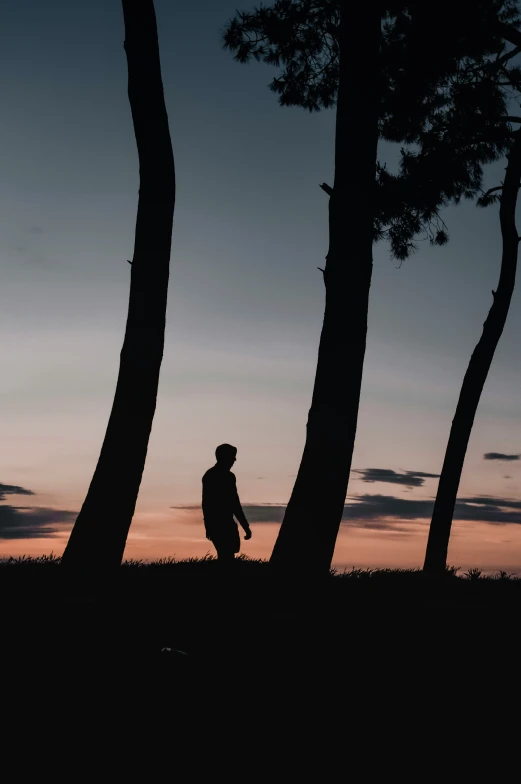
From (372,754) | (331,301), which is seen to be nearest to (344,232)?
(331,301)

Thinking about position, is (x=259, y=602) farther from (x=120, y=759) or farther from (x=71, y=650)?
(x=120, y=759)

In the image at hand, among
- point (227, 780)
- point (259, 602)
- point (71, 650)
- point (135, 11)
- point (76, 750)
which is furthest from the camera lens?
point (135, 11)

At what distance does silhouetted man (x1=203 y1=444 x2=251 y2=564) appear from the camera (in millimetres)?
12422

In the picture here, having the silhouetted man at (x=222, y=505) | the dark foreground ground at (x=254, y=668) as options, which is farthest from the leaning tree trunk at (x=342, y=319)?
the silhouetted man at (x=222, y=505)

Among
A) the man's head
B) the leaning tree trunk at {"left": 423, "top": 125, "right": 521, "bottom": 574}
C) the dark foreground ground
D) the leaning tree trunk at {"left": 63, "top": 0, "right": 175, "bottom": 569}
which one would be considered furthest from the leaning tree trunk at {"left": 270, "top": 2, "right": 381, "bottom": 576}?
the leaning tree trunk at {"left": 423, "top": 125, "right": 521, "bottom": 574}

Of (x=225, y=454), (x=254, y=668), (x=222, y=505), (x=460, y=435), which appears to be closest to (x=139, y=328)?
(x=225, y=454)

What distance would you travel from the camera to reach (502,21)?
19406 millimetres

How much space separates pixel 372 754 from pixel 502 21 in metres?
Answer: 18.1

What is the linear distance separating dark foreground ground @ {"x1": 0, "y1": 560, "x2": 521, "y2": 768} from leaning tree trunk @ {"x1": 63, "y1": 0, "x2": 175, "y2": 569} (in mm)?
759

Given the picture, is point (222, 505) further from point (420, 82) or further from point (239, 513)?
point (420, 82)

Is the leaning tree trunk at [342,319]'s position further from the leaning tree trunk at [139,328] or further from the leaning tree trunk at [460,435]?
the leaning tree trunk at [460,435]

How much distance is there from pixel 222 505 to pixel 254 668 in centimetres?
467

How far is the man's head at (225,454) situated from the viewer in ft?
41.0

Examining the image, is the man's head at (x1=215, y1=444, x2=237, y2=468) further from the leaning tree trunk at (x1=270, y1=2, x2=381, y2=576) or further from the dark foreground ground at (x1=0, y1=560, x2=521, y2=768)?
the dark foreground ground at (x1=0, y1=560, x2=521, y2=768)
